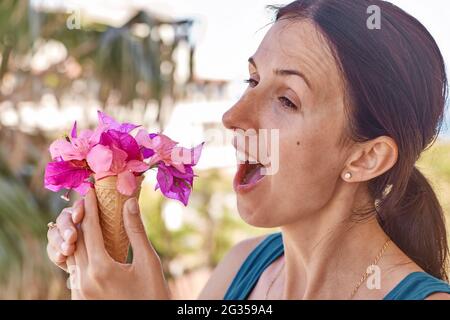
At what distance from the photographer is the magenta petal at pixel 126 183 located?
0.98 metres

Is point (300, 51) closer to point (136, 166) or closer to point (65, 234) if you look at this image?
point (136, 166)

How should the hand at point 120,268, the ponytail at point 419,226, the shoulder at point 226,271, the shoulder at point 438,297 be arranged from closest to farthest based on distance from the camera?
the hand at point 120,268
the shoulder at point 438,297
the ponytail at point 419,226
the shoulder at point 226,271

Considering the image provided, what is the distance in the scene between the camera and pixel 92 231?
0.96 m

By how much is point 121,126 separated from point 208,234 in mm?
3988

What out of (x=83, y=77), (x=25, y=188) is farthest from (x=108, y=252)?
(x=83, y=77)

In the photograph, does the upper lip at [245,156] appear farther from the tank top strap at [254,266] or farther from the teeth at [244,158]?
the tank top strap at [254,266]

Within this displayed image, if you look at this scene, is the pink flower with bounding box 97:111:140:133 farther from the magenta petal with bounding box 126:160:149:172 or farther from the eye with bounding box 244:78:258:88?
the eye with bounding box 244:78:258:88

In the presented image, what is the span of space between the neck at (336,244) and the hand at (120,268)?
34cm

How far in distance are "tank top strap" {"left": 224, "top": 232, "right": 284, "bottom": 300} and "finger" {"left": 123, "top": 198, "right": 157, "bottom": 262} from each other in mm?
464

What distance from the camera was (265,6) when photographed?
134 cm

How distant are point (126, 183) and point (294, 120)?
1.05 feet

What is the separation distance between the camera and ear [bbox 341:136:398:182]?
3.83 ft

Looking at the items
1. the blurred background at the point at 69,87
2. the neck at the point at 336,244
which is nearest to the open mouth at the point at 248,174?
the neck at the point at 336,244

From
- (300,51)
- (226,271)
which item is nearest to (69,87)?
(226,271)
